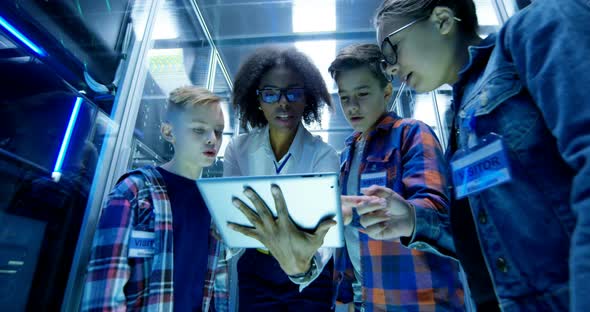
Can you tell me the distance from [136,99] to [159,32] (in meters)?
0.54

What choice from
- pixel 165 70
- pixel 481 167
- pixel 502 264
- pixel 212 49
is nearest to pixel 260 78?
pixel 165 70

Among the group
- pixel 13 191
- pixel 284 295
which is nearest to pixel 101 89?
pixel 13 191

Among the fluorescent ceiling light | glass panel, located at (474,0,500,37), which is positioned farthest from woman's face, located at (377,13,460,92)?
the fluorescent ceiling light

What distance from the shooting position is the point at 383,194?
2.82 ft

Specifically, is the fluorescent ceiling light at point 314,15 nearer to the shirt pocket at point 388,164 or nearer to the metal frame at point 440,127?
the metal frame at point 440,127

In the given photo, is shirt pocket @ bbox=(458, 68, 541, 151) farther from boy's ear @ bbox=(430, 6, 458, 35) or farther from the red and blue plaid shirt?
the red and blue plaid shirt

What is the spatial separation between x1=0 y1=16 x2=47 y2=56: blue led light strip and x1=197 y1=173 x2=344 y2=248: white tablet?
70 centimetres

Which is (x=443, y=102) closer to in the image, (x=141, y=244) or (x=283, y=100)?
(x=283, y=100)

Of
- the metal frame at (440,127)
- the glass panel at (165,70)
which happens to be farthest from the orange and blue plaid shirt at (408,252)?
the metal frame at (440,127)

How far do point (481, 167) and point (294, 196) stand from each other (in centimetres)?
45

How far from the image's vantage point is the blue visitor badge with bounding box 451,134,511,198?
56 cm

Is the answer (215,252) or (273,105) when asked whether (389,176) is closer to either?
(273,105)

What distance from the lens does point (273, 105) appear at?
4.94 ft

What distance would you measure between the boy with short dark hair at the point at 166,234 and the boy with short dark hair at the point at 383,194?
0.59 metres
